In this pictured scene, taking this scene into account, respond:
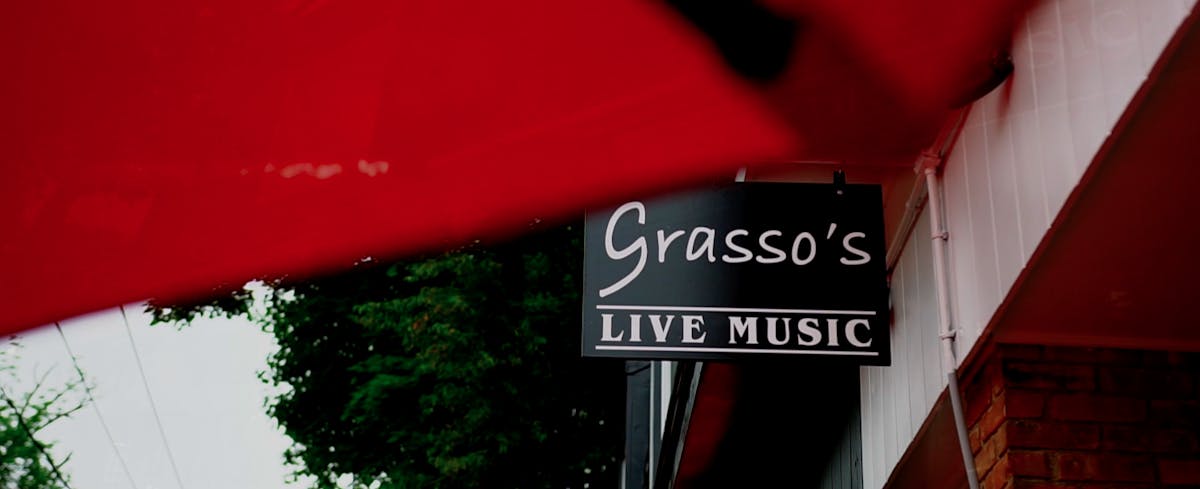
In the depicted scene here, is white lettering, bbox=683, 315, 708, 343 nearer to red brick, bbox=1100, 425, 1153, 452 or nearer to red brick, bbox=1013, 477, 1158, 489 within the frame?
red brick, bbox=1013, 477, 1158, 489

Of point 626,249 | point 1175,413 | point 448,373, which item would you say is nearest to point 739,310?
point 626,249

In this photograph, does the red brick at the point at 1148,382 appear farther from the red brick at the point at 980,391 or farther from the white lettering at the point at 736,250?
the white lettering at the point at 736,250

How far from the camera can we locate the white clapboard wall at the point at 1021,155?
8.79 ft

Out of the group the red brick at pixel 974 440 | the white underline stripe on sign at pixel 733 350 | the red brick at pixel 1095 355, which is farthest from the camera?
the white underline stripe on sign at pixel 733 350

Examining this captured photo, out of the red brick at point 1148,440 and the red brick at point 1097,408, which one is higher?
the red brick at point 1097,408

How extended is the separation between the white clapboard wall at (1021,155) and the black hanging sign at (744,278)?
29 cm

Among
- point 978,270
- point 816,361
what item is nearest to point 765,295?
point 816,361

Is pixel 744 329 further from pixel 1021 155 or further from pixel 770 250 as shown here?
pixel 1021 155

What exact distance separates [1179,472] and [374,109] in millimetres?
6585

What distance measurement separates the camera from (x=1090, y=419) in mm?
3781

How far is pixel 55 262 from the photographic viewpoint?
1073 centimetres

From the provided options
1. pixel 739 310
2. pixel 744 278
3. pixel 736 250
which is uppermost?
pixel 736 250

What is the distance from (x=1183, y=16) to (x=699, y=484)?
6.82 meters

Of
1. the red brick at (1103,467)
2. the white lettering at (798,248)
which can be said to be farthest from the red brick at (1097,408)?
the white lettering at (798,248)
